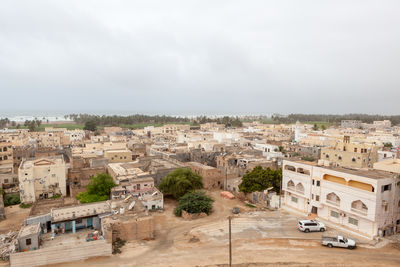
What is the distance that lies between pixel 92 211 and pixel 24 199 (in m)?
14.7

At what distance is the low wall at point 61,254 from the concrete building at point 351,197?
61.4 ft

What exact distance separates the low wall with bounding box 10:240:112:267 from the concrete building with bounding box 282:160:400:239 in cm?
1871

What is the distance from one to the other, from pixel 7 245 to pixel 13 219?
31.2ft

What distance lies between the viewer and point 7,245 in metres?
20.9

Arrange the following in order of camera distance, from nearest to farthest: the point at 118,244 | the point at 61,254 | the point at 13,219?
the point at 61,254 < the point at 118,244 < the point at 13,219

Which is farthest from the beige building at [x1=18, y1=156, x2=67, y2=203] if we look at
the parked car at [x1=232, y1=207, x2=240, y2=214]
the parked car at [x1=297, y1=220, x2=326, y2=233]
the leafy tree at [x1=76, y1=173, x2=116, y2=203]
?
the parked car at [x1=297, y1=220, x2=326, y2=233]

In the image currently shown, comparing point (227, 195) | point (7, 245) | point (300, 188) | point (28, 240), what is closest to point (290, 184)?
point (300, 188)

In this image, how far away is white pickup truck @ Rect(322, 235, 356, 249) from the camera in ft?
68.0

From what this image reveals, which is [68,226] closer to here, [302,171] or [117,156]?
[302,171]

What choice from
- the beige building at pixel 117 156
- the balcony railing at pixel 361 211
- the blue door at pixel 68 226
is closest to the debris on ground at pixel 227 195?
the balcony railing at pixel 361 211

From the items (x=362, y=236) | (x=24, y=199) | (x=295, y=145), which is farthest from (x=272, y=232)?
(x=295, y=145)

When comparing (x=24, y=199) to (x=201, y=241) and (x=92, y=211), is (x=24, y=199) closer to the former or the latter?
(x=92, y=211)

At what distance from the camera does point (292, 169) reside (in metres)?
29.3

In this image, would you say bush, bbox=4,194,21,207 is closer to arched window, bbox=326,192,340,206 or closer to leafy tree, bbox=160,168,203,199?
leafy tree, bbox=160,168,203,199
